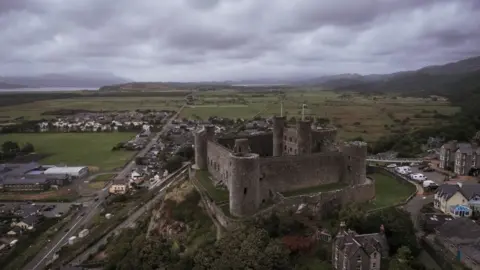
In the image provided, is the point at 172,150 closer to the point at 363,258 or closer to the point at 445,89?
the point at 363,258

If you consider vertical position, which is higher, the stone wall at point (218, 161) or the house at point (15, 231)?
the stone wall at point (218, 161)

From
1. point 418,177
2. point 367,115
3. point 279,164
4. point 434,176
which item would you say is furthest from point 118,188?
point 367,115

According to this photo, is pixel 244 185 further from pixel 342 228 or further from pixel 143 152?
pixel 143 152

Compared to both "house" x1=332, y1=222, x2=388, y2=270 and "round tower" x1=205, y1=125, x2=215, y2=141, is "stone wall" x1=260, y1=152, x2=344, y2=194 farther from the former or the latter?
"round tower" x1=205, y1=125, x2=215, y2=141

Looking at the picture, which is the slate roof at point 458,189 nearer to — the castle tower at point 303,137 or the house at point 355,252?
the house at point 355,252

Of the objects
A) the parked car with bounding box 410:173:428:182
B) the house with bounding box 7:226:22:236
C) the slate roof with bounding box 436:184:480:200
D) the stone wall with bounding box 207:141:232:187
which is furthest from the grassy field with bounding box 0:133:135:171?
the slate roof with bounding box 436:184:480:200

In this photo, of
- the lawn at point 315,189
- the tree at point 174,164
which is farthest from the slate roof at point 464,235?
the tree at point 174,164
